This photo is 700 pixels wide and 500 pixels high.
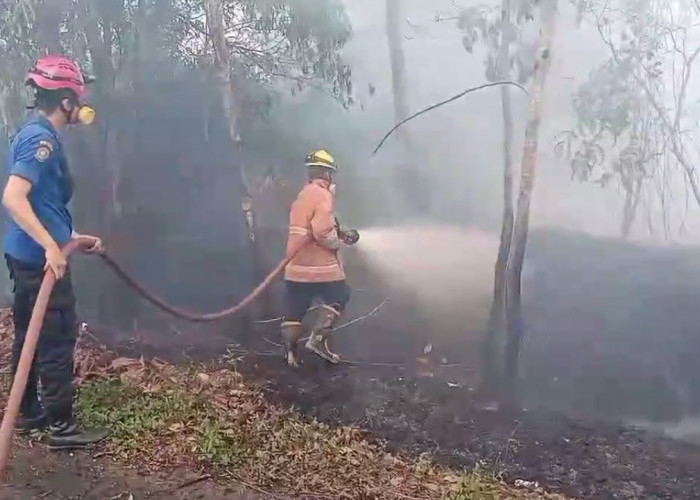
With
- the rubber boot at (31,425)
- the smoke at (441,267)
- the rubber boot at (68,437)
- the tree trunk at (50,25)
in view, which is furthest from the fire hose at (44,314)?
the tree trunk at (50,25)

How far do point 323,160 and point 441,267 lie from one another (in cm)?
88

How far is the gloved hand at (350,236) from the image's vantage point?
4.23 meters

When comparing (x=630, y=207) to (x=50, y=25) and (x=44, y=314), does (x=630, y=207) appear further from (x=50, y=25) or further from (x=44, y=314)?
(x=50, y=25)

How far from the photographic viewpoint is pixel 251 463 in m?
3.44

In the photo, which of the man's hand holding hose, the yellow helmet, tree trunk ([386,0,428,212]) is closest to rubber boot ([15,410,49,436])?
the man's hand holding hose

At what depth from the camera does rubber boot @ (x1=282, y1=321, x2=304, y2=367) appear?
4352 mm

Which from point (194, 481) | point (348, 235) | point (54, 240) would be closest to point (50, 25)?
point (54, 240)

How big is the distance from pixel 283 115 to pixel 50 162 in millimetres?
1401

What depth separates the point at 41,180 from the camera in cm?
343

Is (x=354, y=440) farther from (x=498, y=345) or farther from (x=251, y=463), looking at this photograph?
(x=498, y=345)

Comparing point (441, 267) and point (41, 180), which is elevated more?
point (41, 180)

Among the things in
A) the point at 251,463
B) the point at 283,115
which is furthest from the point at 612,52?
the point at 251,463

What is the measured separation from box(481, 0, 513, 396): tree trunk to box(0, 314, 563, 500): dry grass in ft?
2.15

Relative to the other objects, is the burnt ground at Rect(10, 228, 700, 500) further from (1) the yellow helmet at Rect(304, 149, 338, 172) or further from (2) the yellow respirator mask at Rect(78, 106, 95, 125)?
(2) the yellow respirator mask at Rect(78, 106, 95, 125)
